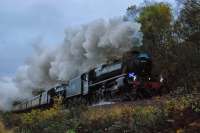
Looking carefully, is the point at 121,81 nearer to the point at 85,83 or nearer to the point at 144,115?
the point at 85,83

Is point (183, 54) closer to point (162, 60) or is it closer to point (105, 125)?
point (162, 60)

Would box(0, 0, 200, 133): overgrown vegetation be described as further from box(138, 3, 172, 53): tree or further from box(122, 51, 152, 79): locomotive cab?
box(138, 3, 172, 53): tree

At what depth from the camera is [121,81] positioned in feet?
100

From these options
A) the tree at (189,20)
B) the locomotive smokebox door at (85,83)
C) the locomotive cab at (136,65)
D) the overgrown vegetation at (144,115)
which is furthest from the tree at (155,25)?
the locomotive cab at (136,65)

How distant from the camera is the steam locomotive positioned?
30.6 m

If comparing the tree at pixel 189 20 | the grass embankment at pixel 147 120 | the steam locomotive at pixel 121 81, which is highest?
the tree at pixel 189 20

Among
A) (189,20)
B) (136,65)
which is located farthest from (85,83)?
(189,20)

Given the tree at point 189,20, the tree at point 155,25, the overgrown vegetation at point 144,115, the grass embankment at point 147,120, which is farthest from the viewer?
the tree at point 155,25

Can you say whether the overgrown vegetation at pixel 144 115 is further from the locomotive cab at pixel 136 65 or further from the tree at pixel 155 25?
the tree at pixel 155 25

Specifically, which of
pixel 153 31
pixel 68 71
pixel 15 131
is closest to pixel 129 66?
pixel 68 71

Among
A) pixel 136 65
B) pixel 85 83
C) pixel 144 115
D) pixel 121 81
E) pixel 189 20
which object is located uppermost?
pixel 189 20

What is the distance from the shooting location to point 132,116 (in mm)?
13484

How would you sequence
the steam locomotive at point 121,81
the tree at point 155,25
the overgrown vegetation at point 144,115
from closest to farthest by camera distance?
the overgrown vegetation at point 144,115, the steam locomotive at point 121,81, the tree at point 155,25

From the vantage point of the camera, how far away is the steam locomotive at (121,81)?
1203 inches
